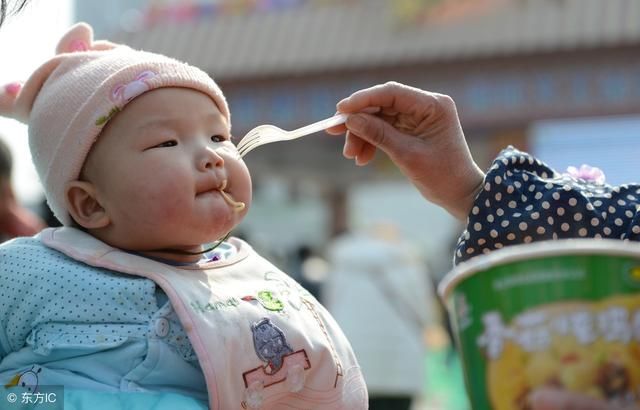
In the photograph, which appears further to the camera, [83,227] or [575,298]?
[83,227]

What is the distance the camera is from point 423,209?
17891mm

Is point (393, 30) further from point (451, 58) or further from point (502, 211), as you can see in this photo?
point (502, 211)

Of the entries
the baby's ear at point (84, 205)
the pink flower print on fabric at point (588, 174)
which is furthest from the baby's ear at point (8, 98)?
the pink flower print on fabric at point (588, 174)

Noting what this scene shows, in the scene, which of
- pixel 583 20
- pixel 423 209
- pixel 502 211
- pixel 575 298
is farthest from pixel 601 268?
pixel 423 209

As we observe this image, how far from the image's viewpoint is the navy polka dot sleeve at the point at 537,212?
4.33 feet

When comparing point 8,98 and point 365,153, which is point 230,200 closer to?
point 365,153

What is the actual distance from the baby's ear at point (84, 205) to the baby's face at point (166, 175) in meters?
0.01

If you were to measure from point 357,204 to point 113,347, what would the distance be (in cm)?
1687

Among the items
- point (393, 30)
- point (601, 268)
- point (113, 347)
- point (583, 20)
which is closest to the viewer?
point (601, 268)

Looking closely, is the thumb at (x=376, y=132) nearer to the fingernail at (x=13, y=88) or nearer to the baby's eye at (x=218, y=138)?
the baby's eye at (x=218, y=138)

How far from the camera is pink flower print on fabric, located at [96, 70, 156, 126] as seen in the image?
1296 mm

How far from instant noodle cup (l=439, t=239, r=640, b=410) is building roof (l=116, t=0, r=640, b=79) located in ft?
31.9

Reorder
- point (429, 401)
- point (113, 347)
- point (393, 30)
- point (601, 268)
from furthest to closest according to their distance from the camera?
point (393, 30) < point (429, 401) < point (113, 347) < point (601, 268)

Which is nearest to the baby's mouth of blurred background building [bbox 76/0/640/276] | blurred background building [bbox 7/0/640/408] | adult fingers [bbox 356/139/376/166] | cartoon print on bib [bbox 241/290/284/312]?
cartoon print on bib [bbox 241/290/284/312]
